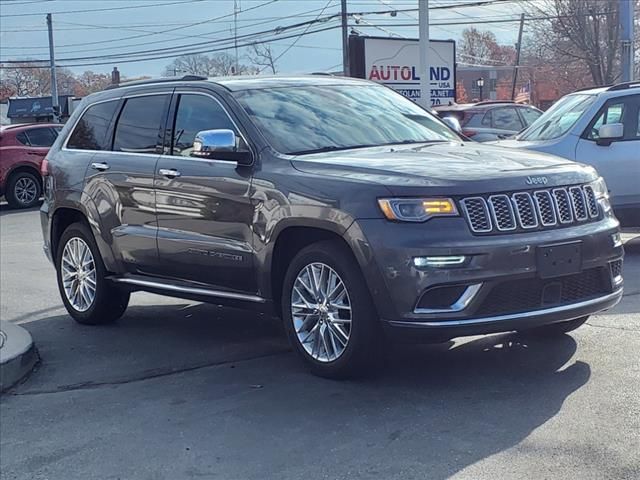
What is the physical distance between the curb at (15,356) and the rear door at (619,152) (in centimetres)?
581

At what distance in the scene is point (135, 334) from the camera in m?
7.48

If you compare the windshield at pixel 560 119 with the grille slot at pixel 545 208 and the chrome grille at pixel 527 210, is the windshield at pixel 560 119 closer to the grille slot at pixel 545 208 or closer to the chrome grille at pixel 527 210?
the chrome grille at pixel 527 210

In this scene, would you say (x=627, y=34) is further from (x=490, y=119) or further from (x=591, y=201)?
(x=591, y=201)

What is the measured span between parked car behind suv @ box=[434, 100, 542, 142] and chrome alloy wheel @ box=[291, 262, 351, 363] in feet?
32.7

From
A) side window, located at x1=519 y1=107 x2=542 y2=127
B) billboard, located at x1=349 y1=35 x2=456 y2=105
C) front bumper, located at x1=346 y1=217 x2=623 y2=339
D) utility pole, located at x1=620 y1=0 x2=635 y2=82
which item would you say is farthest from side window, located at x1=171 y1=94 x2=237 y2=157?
billboard, located at x1=349 y1=35 x2=456 y2=105

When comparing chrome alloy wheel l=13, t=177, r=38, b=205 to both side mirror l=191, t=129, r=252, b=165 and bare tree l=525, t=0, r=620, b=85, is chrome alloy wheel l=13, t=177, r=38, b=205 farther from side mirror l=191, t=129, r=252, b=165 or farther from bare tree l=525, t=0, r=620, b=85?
bare tree l=525, t=0, r=620, b=85

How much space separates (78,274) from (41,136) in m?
13.5

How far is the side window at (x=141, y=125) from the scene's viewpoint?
7023 mm

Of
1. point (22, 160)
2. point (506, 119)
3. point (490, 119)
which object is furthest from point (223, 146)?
point (22, 160)

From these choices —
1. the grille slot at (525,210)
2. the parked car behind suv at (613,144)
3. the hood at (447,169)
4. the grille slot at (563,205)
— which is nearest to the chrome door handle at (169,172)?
the hood at (447,169)

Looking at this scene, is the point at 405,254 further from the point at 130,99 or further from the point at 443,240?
the point at 130,99

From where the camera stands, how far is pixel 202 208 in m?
6.35

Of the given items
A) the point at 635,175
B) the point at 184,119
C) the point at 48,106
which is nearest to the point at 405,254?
the point at 184,119

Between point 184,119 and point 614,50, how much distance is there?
30.4m
